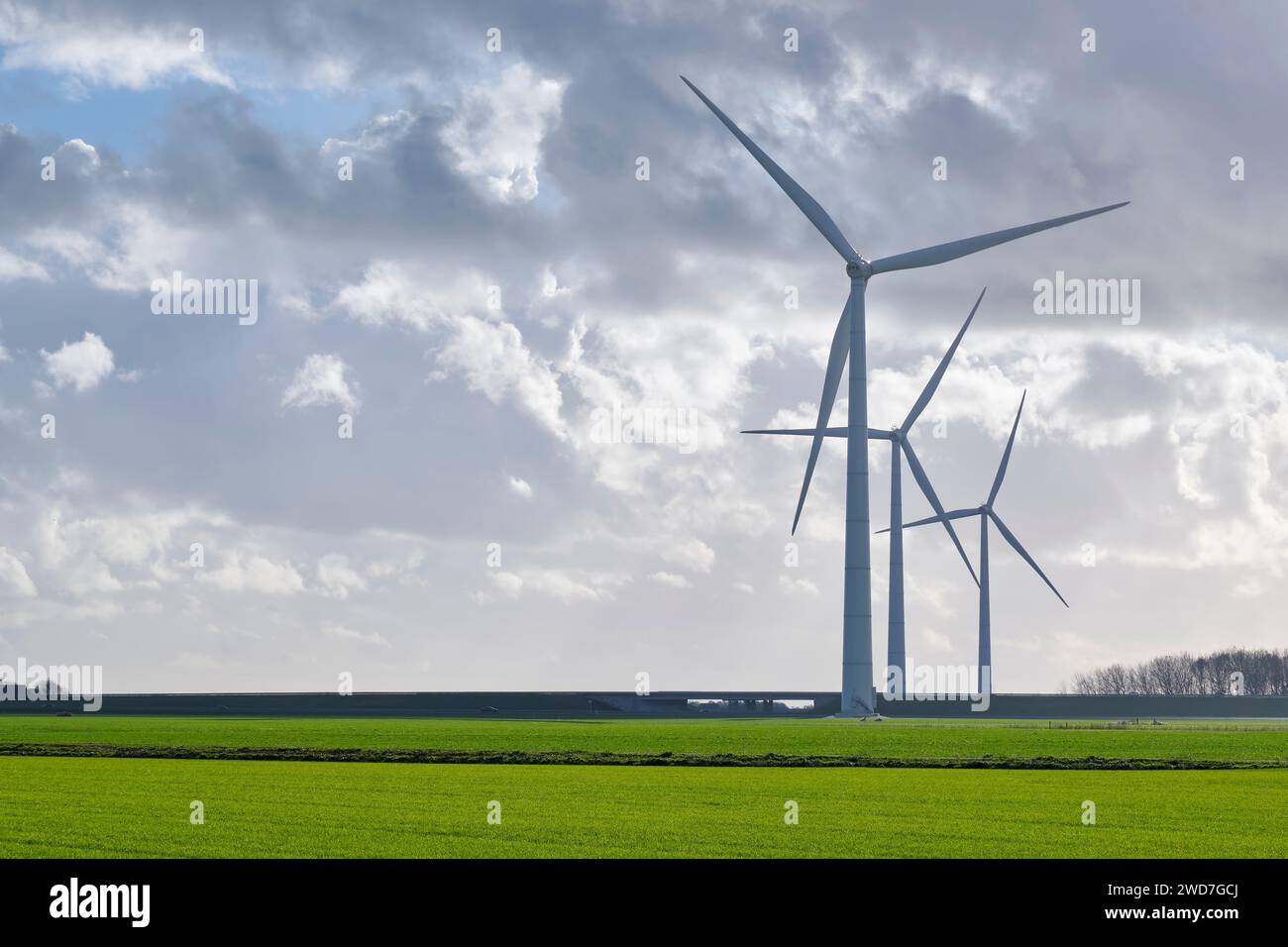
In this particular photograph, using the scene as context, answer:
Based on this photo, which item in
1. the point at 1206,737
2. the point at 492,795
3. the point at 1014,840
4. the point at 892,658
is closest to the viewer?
the point at 1014,840

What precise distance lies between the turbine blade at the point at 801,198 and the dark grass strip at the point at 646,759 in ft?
164

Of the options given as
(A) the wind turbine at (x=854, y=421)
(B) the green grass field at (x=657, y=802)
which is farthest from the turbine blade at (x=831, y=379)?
(B) the green grass field at (x=657, y=802)

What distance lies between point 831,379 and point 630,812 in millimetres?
76230

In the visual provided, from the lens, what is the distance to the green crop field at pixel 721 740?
65.1 metres

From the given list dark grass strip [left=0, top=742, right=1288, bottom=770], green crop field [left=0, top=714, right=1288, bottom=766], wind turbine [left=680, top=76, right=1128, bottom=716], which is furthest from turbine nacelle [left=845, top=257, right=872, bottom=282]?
dark grass strip [left=0, top=742, right=1288, bottom=770]

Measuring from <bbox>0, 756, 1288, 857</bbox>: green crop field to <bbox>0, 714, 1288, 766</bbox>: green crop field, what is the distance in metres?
12.5

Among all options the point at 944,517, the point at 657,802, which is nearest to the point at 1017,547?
the point at 944,517

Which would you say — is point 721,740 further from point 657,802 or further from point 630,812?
point 630,812

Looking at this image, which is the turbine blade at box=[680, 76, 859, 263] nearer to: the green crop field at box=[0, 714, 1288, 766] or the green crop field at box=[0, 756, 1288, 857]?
the green crop field at box=[0, 714, 1288, 766]

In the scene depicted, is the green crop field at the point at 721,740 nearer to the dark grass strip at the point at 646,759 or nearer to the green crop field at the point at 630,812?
the dark grass strip at the point at 646,759
